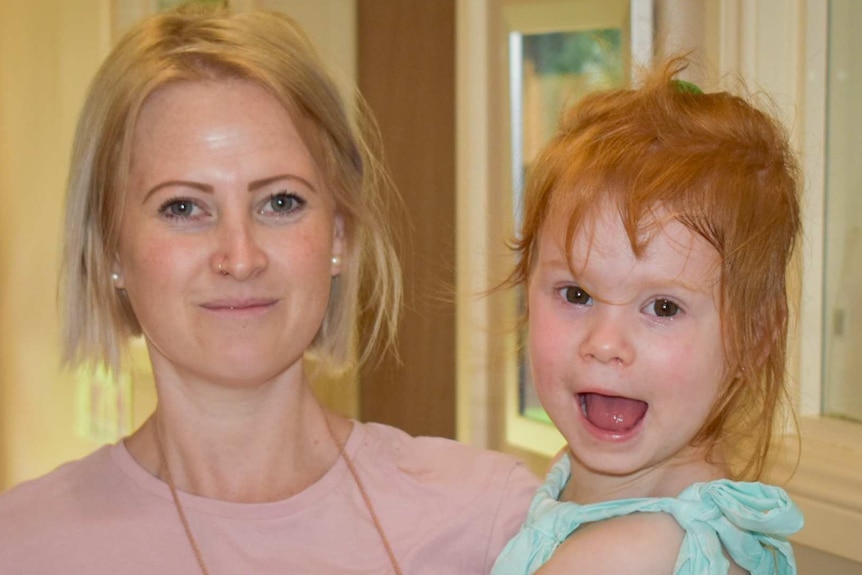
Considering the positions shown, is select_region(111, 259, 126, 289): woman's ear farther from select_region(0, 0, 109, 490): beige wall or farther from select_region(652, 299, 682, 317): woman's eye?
select_region(0, 0, 109, 490): beige wall

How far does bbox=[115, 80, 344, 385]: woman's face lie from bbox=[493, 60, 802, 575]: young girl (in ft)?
1.15

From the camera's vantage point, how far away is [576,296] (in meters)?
1.37

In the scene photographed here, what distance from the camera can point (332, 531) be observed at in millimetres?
1595

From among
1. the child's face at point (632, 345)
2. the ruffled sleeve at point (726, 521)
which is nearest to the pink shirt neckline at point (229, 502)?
the child's face at point (632, 345)

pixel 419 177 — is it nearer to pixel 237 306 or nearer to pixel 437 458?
pixel 437 458

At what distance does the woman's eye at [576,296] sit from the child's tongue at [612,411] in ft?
0.35

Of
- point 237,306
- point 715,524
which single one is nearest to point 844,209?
point 715,524

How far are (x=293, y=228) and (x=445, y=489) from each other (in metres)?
0.42

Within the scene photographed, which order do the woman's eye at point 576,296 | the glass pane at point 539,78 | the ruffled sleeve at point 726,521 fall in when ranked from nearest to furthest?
the ruffled sleeve at point 726,521 < the woman's eye at point 576,296 < the glass pane at point 539,78

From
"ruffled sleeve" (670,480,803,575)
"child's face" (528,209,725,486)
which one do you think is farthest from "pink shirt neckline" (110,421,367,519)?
"ruffled sleeve" (670,480,803,575)

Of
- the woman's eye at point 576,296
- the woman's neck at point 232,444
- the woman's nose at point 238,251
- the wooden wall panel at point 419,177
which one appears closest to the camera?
the woman's eye at point 576,296

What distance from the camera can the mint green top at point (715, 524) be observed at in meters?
1.26

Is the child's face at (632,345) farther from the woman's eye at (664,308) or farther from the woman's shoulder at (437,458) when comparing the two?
the woman's shoulder at (437,458)

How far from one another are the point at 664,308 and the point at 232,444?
653 mm
